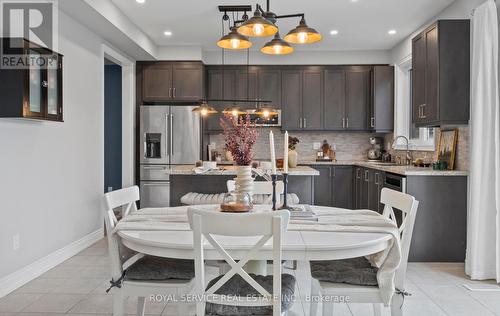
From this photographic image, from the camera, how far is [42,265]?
145 inches

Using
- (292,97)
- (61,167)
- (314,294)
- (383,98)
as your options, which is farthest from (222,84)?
(314,294)

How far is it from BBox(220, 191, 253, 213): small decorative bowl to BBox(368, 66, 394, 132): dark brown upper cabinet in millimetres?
4608

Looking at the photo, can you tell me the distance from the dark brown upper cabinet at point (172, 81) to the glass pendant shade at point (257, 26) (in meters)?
3.60

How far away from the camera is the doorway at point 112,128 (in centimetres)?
713

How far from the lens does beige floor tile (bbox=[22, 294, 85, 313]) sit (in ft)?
9.40

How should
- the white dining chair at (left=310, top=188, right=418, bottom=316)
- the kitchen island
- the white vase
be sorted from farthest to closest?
1. the kitchen island
2. the white vase
3. the white dining chair at (left=310, top=188, right=418, bottom=316)

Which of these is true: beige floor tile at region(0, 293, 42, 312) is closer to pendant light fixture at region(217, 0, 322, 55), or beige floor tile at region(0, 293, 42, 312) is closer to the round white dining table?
the round white dining table

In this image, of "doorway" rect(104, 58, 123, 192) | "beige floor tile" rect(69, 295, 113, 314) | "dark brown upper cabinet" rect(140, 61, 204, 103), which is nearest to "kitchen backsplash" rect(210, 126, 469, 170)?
"dark brown upper cabinet" rect(140, 61, 204, 103)

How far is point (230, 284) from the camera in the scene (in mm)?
1967

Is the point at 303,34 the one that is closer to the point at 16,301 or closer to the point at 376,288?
the point at 376,288

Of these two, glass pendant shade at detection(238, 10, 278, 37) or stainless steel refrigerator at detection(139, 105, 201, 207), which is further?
stainless steel refrigerator at detection(139, 105, 201, 207)

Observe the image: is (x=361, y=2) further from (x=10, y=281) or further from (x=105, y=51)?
(x=10, y=281)

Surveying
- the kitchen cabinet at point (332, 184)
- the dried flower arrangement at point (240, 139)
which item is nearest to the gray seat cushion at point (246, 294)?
the dried flower arrangement at point (240, 139)

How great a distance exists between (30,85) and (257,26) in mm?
1840
